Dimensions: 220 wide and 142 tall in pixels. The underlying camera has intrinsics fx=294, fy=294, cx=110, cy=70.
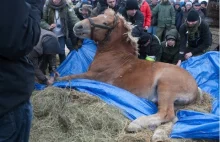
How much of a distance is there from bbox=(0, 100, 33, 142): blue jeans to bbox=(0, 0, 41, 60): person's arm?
0.31 meters

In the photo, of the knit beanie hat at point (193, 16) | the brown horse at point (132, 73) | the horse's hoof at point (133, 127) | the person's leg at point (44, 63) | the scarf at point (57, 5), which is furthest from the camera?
the knit beanie hat at point (193, 16)

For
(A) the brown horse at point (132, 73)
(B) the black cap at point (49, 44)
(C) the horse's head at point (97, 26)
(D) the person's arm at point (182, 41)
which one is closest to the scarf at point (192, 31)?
(D) the person's arm at point (182, 41)

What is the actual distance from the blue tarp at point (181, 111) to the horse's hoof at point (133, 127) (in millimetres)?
209

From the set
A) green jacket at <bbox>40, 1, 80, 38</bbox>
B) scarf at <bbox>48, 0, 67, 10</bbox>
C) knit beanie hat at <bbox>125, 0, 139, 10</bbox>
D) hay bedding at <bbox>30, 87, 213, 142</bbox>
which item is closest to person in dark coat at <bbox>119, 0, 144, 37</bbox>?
knit beanie hat at <bbox>125, 0, 139, 10</bbox>

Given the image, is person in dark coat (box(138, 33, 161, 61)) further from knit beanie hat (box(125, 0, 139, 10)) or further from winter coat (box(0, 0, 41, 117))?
winter coat (box(0, 0, 41, 117))

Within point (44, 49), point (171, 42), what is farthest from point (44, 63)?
point (171, 42)

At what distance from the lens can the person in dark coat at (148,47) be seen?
5.91 meters

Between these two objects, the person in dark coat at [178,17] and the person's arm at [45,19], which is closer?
the person's arm at [45,19]

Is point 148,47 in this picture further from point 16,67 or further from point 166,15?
point 16,67

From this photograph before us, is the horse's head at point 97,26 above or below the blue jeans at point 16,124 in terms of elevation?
below

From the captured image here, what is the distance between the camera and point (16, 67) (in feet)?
5.01

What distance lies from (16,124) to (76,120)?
6.06 ft

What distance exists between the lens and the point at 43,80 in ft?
13.9

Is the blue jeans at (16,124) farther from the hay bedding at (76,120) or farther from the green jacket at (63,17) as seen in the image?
the green jacket at (63,17)
